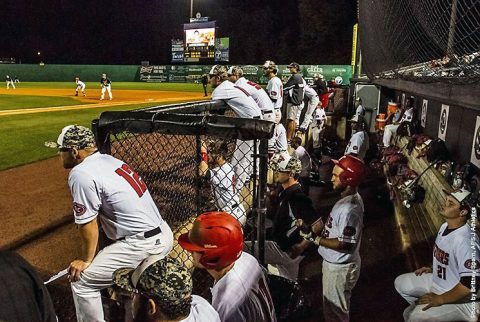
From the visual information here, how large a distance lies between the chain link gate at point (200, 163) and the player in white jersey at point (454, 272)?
134 centimetres

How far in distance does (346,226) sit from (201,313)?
1687mm

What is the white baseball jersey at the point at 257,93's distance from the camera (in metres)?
6.04

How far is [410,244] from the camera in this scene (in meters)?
4.99

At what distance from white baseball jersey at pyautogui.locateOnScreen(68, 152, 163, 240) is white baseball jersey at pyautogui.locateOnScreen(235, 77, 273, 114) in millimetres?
3157

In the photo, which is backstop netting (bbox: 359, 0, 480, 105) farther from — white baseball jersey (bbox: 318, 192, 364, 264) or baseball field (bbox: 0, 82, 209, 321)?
baseball field (bbox: 0, 82, 209, 321)

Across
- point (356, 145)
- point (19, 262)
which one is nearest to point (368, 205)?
point (356, 145)

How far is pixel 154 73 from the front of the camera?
4169cm

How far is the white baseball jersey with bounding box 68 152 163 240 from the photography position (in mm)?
2922

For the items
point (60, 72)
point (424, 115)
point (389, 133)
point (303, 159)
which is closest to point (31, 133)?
point (303, 159)

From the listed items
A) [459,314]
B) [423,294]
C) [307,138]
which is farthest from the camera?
[307,138]

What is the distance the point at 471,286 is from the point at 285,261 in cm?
159

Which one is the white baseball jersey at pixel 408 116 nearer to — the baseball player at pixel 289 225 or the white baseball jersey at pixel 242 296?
the baseball player at pixel 289 225

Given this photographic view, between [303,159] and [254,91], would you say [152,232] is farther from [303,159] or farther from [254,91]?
[303,159]

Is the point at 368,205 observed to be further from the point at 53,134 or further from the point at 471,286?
the point at 53,134
